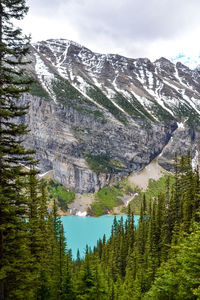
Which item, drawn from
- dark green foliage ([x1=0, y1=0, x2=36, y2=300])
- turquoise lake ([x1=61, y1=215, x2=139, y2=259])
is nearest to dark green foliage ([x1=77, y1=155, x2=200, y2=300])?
dark green foliage ([x1=0, y1=0, x2=36, y2=300])

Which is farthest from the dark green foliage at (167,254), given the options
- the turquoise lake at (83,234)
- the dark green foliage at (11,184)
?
the turquoise lake at (83,234)

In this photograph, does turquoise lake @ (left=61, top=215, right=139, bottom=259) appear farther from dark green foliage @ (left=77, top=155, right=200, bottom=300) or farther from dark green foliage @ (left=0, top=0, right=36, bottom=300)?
dark green foliage @ (left=0, top=0, right=36, bottom=300)

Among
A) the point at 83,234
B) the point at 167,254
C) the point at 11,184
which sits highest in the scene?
the point at 11,184

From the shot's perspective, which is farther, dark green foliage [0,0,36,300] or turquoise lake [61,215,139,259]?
turquoise lake [61,215,139,259]

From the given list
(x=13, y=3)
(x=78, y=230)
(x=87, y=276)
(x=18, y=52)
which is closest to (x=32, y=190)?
(x=87, y=276)

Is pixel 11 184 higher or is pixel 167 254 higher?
pixel 11 184

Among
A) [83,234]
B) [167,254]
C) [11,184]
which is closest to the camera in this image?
[11,184]

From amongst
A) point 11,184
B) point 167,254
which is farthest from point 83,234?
point 11,184

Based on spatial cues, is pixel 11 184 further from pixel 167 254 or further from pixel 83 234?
pixel 83 234

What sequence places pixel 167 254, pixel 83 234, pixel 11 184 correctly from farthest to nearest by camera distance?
1. pixel 83 234
2. pixel 167 254
3. pixel 11 184

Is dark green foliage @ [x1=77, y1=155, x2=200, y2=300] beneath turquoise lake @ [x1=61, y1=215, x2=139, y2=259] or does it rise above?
above

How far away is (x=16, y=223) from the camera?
45.9 ft

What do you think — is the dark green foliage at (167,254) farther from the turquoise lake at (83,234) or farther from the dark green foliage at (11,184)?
the turquoise lake at (83,234)

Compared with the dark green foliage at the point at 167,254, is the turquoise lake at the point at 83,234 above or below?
below
